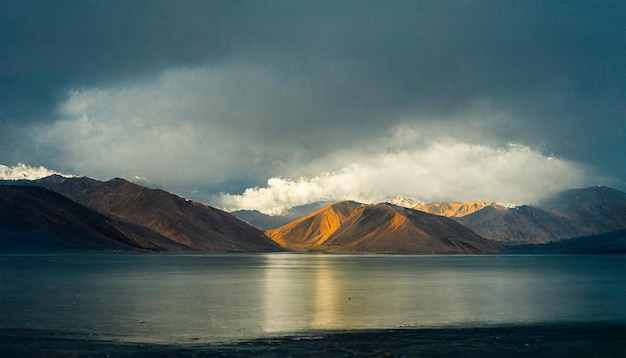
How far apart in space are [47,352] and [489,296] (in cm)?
4906

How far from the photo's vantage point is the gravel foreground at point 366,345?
28.9 metres

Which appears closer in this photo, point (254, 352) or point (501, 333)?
point (254, 352)

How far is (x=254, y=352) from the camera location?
2911 centimetres

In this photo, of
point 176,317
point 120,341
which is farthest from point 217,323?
point 120,341

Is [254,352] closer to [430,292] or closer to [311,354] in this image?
[311,354]

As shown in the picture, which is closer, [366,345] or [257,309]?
[366,345]

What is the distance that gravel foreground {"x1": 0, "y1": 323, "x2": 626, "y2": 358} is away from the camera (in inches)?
1137

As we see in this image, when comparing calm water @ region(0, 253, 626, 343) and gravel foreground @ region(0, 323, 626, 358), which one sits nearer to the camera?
gravel foreground @ region(0, 323, 626, 358)

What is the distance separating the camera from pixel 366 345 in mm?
31594

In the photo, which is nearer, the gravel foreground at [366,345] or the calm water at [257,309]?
the gravel foreground at [366,345]

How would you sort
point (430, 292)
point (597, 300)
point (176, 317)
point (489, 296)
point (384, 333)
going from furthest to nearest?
point (430, 292)
point (489, 296)
point (597, 300)
point (176, 317)
point (384, 333)

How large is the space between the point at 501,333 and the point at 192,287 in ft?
154

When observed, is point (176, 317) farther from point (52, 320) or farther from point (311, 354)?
point (311, 354)

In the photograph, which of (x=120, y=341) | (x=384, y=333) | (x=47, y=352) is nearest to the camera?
(x=47, y=352)
